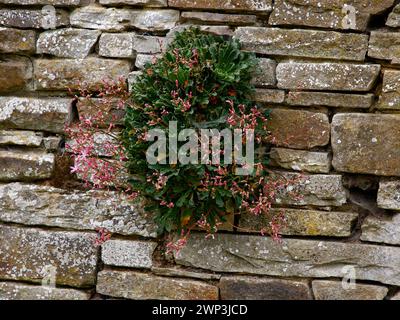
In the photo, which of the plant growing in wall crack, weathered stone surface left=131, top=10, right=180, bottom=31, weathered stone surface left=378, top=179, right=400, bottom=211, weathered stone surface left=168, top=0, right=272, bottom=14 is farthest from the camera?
weathered stone surface left=131, top=10, right=180, bottom=31

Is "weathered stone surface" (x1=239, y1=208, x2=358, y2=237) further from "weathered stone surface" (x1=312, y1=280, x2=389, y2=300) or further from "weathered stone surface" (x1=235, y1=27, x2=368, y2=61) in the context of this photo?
"weathered stone surface" (x1=235, y1=27, x2=368, y2=61)

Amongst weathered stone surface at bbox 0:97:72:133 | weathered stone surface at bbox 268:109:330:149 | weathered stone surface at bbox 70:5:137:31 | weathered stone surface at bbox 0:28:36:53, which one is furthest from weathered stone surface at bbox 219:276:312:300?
weathered stone surface at bbox 0:28:36:53

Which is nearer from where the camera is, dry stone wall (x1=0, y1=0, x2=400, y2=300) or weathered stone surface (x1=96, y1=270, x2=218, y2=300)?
dry stone wall (x1=0, y1=0, x2=400, y2=300)

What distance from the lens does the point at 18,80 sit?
3.49 meters

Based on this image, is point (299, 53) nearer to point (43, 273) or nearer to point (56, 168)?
point (56, 168)

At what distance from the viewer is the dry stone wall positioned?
313cm

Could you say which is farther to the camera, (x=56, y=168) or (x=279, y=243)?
(x=56, y=168)

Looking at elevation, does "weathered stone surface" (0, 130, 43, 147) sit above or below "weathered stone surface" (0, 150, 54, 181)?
above

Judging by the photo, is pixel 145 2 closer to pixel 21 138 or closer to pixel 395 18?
pixel 21 138

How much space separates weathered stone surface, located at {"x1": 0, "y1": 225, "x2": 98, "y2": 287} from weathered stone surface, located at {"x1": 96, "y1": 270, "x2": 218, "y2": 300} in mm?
104

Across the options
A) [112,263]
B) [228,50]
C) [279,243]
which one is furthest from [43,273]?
[228,50]

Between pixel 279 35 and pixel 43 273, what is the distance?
178cm

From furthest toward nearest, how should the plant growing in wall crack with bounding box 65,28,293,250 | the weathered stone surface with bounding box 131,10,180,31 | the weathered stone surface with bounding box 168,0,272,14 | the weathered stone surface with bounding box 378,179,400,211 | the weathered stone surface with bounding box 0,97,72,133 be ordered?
the weathered stone surface with bounding box 0,97,72,133 → the weathered stone surface with bounding box 131,10,180,31 → the weathered stone surface with bounding box 168,0,272,14 → the weathered stone surface with bounding box 378,179,400,211 → the plant growing in wall crack with bounding box 65,28,293,250

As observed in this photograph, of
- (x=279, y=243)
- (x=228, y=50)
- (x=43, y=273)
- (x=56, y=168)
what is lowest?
(x=43, y=273)
